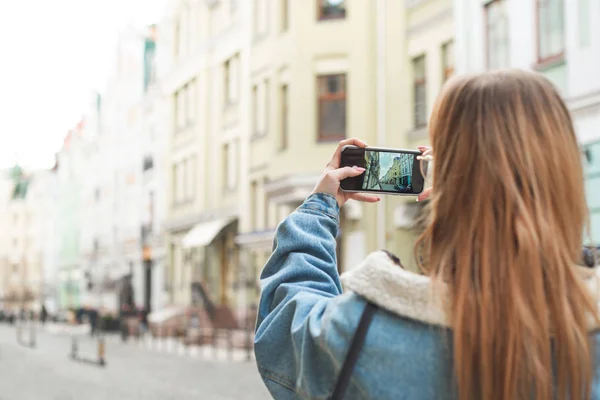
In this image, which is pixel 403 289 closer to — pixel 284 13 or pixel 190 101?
pixel 284 13

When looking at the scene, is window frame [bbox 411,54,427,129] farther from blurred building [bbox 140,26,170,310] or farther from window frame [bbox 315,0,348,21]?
blurred building [bbox 140,26,170,310]

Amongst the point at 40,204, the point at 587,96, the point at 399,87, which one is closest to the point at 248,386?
the point at 587,96

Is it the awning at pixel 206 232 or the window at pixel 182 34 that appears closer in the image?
the awning at pixel 206 232

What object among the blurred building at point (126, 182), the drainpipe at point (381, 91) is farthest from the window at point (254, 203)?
the blurred building at point (126, 182)

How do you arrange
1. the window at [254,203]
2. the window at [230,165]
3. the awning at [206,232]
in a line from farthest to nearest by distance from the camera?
the window at [230,165] < the awning at [206,232] < the window at [254,203]

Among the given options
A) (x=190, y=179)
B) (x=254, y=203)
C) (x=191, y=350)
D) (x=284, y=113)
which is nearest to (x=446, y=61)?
(x=284, y=113)

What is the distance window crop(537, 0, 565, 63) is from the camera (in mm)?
17375

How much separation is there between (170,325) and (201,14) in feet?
40.4

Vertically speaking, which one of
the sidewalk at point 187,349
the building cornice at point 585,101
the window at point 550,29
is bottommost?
the sidewalk at point 187,349

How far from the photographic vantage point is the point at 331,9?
26625 millimetres

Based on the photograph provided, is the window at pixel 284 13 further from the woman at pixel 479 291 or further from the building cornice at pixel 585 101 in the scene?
the woman at pixel 479 291

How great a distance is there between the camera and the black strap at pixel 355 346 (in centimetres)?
163

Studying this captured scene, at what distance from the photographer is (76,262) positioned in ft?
222

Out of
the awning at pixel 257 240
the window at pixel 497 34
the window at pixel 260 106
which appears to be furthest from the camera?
the window at pixel 260 106
